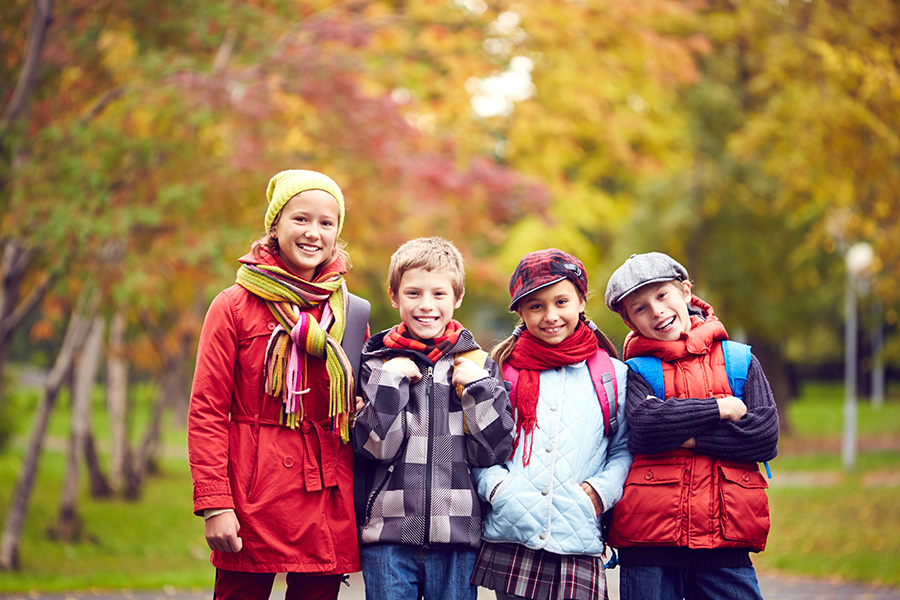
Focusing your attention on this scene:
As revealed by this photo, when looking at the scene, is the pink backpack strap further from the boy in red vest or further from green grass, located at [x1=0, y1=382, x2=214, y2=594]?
green grass, located at [x1=0, y1=382, x2=214, y2=594]

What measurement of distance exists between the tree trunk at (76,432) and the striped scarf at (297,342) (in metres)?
6.94

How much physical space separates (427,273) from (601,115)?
940cm

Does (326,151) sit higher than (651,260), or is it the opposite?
(326,151)

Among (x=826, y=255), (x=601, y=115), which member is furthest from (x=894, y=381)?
(x=601, y=115)

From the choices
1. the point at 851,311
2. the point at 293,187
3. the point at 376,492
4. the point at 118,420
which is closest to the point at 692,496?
the point at 376,492

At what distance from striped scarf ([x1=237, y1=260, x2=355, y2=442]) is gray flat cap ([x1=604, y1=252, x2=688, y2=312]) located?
3.24 feet

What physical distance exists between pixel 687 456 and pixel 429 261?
3.64ft

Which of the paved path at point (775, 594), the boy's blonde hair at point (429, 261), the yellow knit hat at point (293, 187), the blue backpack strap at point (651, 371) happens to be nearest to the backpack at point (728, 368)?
the blue backpack strap at point (651, 371)

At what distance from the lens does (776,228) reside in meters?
15.3

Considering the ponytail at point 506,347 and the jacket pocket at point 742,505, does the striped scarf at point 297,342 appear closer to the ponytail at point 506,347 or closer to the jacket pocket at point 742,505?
the ponytail at point 506,347

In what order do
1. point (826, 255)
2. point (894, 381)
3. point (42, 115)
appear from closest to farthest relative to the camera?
point (42, 115) < point (826, 255) < point (894, 381)

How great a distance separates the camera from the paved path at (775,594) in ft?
21.3

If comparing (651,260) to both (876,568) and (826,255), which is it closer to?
(876,568)

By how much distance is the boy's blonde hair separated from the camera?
3119 millimetres
